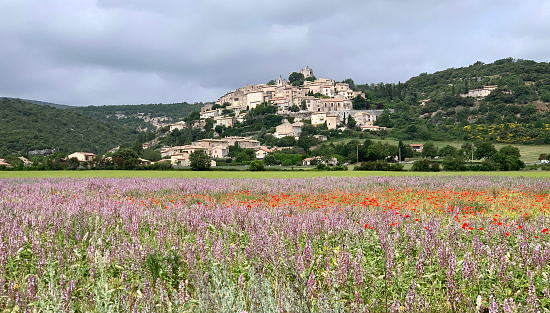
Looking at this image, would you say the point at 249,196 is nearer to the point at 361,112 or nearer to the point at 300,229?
the point at 300,229

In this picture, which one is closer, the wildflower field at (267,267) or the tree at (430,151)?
the wildflower field at (267,267)

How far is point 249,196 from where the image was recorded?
1487cm

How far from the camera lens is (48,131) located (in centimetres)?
12850

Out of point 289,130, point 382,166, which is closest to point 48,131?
point 289,130

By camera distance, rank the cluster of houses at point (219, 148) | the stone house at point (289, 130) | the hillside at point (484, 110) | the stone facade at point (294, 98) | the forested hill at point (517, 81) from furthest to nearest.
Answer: the stone facade at point (294, 98), the forested hill at point (517, 81), the stone house at point (289, 130), the cluster of houses at point (219, 148), the hillside at point (484, 110)

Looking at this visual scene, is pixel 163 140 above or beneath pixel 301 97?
beneath

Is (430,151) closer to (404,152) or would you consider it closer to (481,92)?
(404,152)

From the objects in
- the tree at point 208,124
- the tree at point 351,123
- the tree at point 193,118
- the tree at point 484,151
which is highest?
the tree at point 193,118

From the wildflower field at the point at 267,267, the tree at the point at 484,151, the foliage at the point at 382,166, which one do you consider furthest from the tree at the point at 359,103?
the wildflower field at the point at 267,267

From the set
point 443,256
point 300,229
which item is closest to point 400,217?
point 300,229

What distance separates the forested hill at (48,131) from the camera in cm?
10981

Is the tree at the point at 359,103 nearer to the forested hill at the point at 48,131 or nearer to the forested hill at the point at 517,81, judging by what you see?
the forested hill at the point at 517,81

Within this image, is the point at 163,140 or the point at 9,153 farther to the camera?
the point at 163,140

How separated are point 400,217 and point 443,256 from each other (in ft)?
11.3
